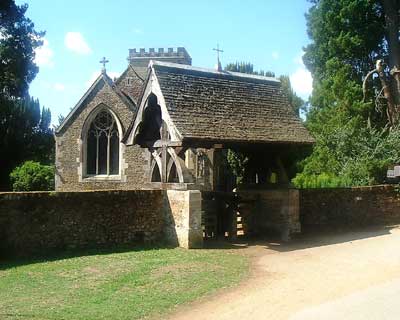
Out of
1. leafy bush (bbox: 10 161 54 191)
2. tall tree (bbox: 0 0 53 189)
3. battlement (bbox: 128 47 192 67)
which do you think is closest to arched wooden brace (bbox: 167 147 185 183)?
leafy bush (bbox: 10 161 54 191)

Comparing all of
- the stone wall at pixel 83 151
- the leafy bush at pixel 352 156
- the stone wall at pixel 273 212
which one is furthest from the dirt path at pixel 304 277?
the stone wall at pixel 83 151

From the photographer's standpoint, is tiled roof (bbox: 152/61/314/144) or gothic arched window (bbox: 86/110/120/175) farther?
gothic arched window (bbox: 86/110/120/175)

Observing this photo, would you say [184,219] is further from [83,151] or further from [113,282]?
[83,151]

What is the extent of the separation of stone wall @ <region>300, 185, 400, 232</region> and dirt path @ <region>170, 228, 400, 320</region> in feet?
5.59

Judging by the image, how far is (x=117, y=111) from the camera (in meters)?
23.8

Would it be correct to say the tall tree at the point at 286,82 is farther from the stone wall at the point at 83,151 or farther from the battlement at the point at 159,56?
the stone wall at the point at 83,151

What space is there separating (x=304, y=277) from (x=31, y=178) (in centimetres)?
1765

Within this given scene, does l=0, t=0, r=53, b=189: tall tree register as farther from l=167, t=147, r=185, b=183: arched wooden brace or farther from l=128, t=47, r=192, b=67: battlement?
l=167, t=147, r=185, b=183: arched wooden brace

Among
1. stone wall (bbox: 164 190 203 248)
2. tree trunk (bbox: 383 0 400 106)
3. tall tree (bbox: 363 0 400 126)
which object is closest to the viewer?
stone wall (bbox: 164 190 203 248)

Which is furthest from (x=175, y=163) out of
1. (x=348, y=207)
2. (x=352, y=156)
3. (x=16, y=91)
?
(x=16, y=91)

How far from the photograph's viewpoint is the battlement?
40.1 m

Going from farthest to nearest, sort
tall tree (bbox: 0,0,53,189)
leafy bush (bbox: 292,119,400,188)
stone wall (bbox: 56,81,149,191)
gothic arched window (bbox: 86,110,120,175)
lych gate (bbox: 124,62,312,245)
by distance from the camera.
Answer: tall tree (bbox: 0,0,53,189)
gothic arched window (bbox: 86,110,120,175)
stone wall (bbox: 56,81,149,191)
leafy bush (bbox: 292,119,400,188)
lych gate (bbox: 124,62,312,245)

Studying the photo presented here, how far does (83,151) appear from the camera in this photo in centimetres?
2400

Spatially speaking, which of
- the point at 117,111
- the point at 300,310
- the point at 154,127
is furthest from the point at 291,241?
the point at 117,111
